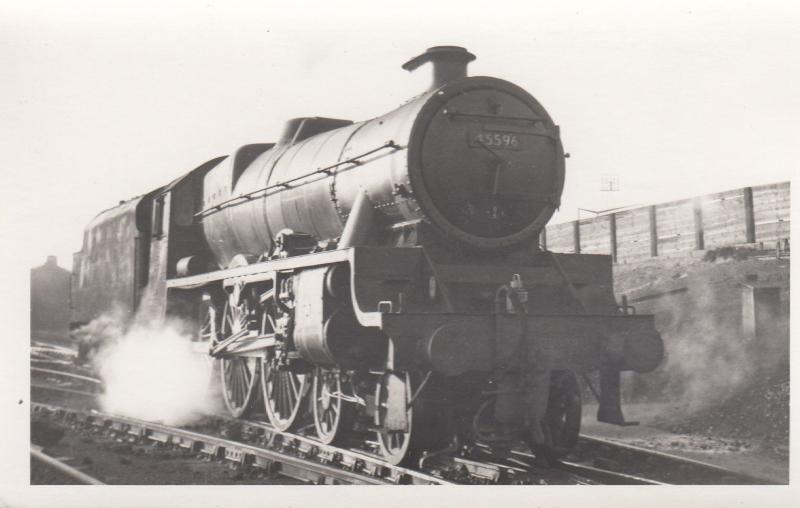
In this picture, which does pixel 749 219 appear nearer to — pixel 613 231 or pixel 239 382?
pixel 613 231

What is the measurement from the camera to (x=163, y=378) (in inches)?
452

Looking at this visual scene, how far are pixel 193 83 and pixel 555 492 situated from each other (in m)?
5.11

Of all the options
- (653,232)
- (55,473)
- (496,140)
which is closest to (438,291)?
(496,140)

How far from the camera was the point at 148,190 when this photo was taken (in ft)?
40.6

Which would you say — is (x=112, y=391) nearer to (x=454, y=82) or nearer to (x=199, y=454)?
(x=199, y=454)

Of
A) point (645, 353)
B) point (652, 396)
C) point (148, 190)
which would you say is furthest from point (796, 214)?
point (148, 190)

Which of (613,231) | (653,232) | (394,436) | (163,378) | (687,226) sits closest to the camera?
(394,436)

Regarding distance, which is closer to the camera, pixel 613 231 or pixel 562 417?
pixel 562 417

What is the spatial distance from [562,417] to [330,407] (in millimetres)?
2157

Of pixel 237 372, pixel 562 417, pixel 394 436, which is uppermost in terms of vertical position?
pixel 237 372

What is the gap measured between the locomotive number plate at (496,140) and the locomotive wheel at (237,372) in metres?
3.41

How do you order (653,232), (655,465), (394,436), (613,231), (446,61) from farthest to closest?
(613,231), (653,232), (446,61), (655,465), (394,436)

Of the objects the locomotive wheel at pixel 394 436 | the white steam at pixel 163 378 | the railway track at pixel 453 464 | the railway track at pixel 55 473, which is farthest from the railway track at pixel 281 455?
the railway track at pixel 55 473

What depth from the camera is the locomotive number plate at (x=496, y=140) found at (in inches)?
295
